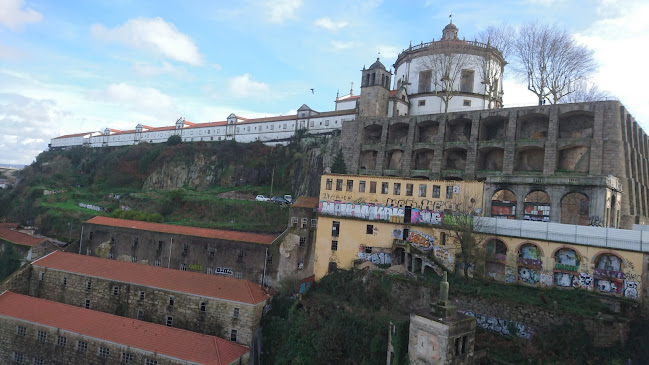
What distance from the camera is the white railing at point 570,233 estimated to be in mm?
22484

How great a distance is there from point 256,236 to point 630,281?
26108 millimetres

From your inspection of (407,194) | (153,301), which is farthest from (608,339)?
(153,301)

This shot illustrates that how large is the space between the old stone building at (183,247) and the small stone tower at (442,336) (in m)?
15.6

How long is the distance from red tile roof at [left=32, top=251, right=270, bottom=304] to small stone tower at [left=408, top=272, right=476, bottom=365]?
1191 centimetres

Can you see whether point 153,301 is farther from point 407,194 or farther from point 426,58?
point 426,58

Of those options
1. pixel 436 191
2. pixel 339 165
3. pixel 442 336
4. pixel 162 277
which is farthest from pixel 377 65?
pixel 442 336

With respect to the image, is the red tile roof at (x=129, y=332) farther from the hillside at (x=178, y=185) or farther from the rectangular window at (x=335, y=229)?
the hillside at (x=178, y=185)

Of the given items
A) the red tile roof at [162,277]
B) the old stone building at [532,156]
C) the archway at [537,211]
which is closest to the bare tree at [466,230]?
the old stone building at [532,156]

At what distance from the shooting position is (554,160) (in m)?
33.0

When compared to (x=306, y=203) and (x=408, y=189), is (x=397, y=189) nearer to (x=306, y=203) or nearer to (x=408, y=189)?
(x=408, y=189)

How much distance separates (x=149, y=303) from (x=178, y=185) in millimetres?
42922

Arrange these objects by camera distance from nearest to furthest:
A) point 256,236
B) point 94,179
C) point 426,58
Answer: point 256,236 → point 426,58 → point 94,179

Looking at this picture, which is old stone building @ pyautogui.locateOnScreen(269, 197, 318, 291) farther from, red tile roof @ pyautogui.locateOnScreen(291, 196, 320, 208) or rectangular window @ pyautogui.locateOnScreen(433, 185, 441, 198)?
rectangular window @ pyautogui.locateOnScreen(433, 185, 441, 198)

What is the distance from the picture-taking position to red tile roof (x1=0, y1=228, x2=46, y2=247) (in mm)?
38600
